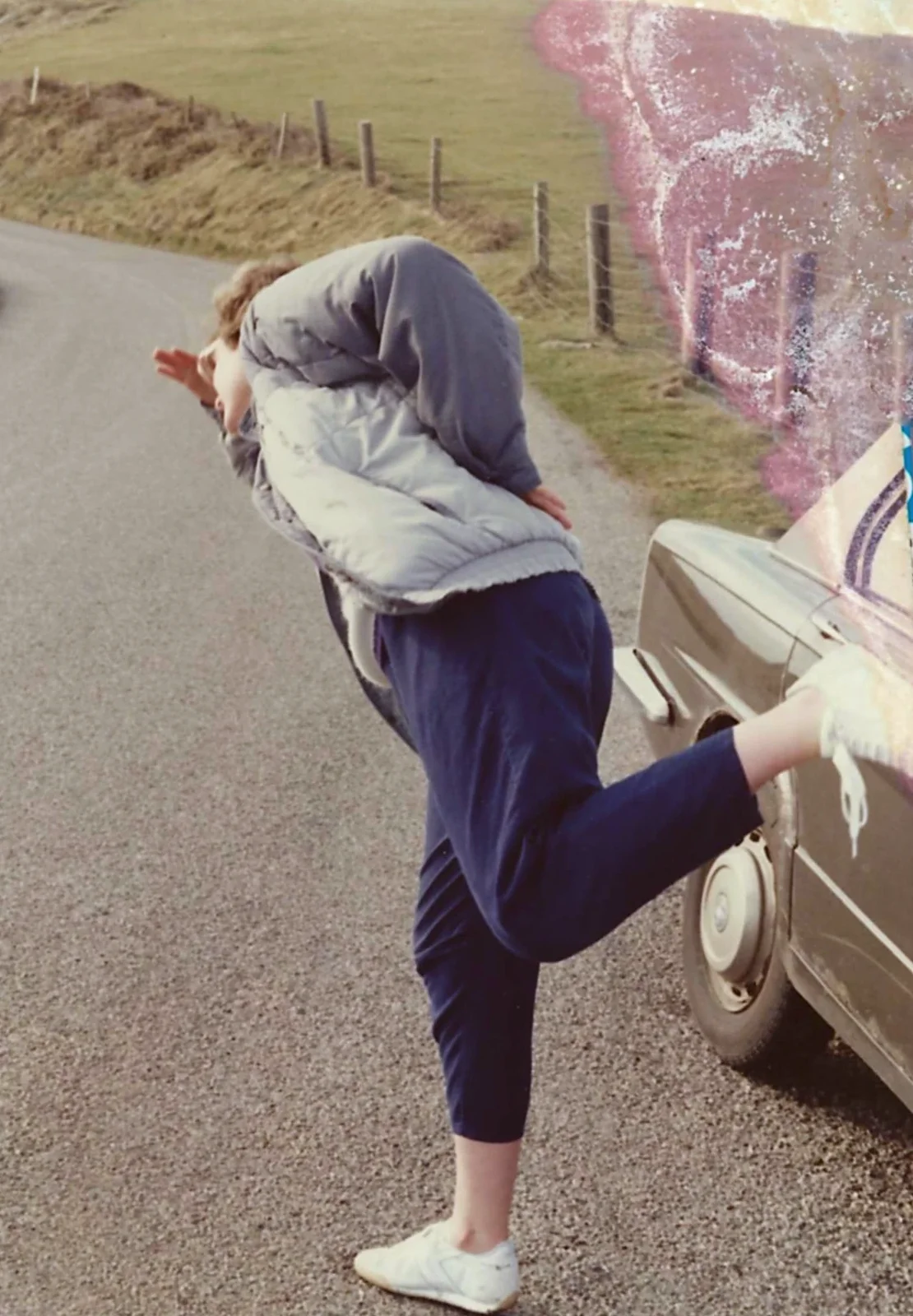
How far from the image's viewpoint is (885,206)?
171 centimetres

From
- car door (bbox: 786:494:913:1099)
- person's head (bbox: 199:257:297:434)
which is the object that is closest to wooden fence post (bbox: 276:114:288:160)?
person's head (bbox: 199:257:297:434)

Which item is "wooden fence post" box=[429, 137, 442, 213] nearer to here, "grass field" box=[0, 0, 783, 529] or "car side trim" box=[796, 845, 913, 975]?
"grass field" box=[0, 0, 783, 529]

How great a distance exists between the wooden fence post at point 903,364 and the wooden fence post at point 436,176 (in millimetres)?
25947

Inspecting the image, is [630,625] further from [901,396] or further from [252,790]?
[901,396]

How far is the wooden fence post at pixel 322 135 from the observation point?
34406 mm

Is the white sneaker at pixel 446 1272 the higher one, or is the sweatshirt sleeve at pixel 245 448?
the sweatshirt sleeve at pixel 245 448

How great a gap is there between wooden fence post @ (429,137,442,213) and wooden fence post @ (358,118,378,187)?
4.15m

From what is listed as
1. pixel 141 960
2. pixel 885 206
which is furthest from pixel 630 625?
pixel 885 206

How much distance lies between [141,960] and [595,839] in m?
2.37

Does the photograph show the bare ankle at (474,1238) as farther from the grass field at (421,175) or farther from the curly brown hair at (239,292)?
the grass field at (421,175)

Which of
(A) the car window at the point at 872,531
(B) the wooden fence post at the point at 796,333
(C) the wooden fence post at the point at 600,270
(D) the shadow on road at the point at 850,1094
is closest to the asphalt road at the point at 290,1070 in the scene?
(D) the shadow on road at the point at 850,1094

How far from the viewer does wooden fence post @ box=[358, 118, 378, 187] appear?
104 ft

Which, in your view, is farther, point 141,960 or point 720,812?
point 141,960

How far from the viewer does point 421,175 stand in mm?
29297
